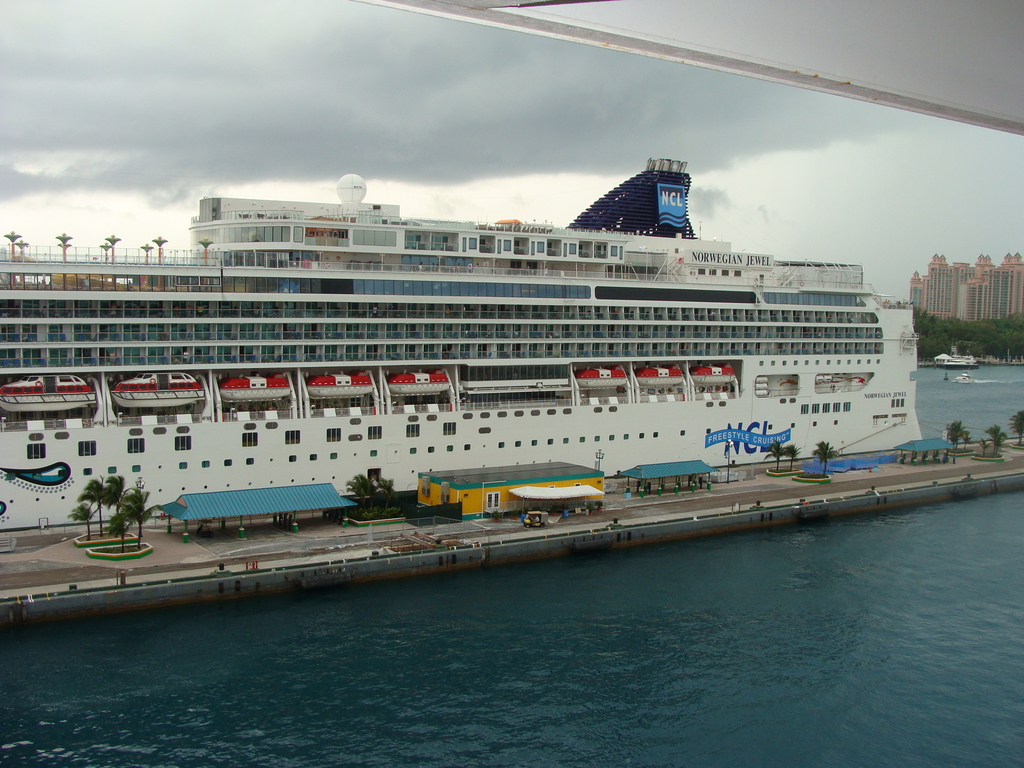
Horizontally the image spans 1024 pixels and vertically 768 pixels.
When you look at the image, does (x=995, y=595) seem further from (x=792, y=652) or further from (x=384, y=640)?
(x=384, y=640)

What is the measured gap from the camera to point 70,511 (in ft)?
102

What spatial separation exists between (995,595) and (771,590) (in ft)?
25.0

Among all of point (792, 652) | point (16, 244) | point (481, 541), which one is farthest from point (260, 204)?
point (792, 652)

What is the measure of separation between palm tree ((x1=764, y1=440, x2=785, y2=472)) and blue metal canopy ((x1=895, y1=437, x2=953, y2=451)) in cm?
979

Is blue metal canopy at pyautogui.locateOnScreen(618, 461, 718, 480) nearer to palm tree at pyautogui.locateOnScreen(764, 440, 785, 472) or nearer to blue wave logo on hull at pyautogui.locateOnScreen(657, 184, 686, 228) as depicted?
palm tree at pyautogui.locateOnScreen(764, 440, 785, 472)

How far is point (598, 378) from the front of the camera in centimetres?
4178

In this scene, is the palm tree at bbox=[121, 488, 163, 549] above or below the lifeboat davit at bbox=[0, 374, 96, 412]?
below

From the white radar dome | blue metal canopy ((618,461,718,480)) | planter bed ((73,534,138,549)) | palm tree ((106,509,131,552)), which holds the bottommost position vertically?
planter bed ((73,534,138,549))

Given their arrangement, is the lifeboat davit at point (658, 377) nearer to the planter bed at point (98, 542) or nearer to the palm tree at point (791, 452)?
the palm tree at point (791, 452)

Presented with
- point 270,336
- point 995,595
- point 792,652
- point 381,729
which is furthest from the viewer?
point 270,336

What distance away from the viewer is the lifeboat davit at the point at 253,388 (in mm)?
34094

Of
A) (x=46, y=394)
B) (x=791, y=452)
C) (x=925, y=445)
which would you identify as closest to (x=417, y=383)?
(x=46, y=394)

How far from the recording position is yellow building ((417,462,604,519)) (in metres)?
35.4

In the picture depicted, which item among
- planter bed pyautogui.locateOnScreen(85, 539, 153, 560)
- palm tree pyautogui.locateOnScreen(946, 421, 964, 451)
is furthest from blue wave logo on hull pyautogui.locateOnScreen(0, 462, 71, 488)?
palm tree pyautogui.locateOnScreen(946, 421, 964, 451)
